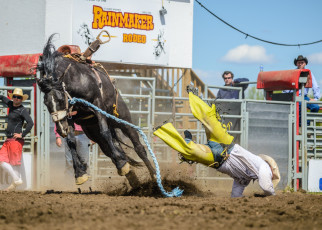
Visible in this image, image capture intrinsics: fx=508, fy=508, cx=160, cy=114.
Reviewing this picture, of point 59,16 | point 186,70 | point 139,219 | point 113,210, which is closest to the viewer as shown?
point 139,219

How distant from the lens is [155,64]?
13.6 meters

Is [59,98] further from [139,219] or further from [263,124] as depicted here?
[263,124]

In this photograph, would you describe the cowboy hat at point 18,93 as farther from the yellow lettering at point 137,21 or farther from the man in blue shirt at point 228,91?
the yellow lettering at point 137,21

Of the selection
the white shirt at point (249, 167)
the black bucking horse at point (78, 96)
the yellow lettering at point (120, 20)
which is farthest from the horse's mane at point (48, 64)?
the yellow lettering at point (120, 20)

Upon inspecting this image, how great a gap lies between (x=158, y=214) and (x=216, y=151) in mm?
1922

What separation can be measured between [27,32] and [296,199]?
8.33 m

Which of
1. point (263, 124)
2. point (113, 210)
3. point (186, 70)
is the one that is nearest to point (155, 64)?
point (186, 70)

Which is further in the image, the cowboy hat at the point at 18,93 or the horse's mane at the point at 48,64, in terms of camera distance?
the cowboy hat at the point at 18,93

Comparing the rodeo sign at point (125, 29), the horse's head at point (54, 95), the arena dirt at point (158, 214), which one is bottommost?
the arena dirt at point (158, 214)

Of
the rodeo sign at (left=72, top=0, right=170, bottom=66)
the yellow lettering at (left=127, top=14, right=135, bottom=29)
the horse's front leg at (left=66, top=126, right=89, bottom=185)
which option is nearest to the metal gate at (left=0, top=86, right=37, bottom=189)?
the horse's front leg at (left=66, top=126, right=89, bottom=185)

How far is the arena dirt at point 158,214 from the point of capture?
4434 mm

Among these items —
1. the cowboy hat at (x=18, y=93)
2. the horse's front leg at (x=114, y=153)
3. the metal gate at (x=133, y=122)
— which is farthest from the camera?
the metal gate at (x=133, y=122)

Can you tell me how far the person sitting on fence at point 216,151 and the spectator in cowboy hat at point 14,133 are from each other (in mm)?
3480

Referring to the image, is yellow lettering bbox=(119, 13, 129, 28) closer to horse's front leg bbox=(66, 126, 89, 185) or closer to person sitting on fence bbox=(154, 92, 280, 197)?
horse's front leg bbox=(66, 126, 89, 185)
